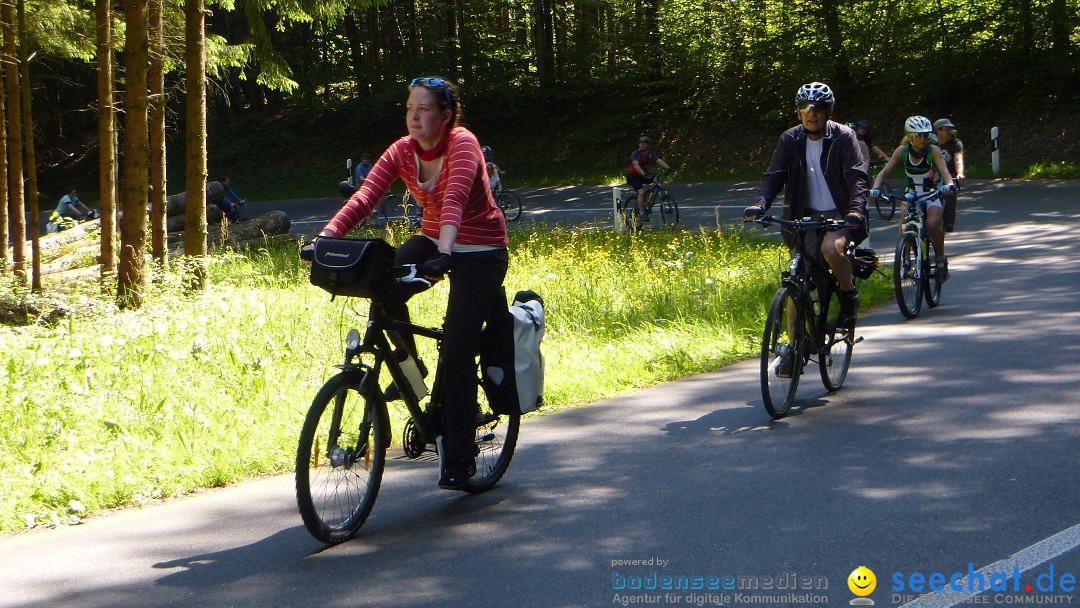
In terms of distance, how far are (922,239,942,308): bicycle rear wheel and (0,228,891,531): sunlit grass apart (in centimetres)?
79

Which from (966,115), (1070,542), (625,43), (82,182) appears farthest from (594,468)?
(82,182)

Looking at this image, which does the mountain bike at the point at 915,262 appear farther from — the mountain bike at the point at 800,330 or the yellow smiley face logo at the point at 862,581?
the yellow smiley face logo at the point at 862,581

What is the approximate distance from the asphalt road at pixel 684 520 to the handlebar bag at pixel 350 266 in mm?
1133

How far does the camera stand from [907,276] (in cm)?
1006

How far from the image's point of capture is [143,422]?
7168 mm

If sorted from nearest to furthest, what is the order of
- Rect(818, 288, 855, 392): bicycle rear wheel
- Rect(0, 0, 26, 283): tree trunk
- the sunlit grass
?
the sunlit grass
Rect(818, 288, 855, 392): bicycle rear wheel
Rect(0, 0, 26, 283): tree trunk

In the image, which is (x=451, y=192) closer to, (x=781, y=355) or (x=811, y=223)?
(x=781, y=355)

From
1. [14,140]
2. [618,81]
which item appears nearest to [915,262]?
[14,140]

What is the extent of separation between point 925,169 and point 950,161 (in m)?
2.96

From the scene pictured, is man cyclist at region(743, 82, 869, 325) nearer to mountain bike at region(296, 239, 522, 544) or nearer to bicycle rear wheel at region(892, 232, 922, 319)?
mountain bike at region(296, 239, 522, 544)

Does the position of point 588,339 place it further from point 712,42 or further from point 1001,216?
point 712,42

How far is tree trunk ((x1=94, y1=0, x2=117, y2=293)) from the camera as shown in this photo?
14.0 m

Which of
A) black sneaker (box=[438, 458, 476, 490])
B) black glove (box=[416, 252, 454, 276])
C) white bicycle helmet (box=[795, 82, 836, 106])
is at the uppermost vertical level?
white bicycle helmet (box=[795, 82, 836, 106])

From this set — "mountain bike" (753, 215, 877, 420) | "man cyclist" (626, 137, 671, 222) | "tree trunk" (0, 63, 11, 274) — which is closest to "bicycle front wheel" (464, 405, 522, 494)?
"mountain bike" (753, 215, 877, 420)
